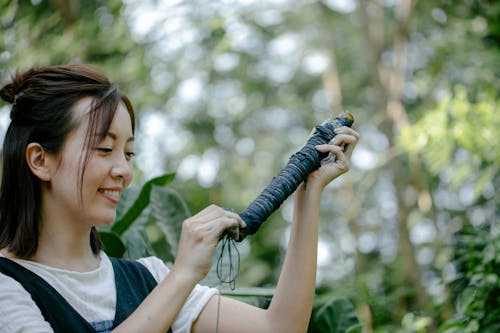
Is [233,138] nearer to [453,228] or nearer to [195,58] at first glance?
[195,58]

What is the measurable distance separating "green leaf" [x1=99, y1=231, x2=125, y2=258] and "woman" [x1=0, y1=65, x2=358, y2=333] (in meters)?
0.56

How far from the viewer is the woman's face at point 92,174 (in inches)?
50.5

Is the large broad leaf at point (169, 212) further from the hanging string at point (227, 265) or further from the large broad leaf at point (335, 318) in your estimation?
the large broad leaf at point (335, 318)

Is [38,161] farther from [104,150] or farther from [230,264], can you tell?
[230,264]

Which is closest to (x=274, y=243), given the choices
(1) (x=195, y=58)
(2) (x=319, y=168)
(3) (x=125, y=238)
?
(1) (x=195, y=58)

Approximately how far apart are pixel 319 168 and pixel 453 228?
3.49 meters

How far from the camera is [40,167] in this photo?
1326 mm

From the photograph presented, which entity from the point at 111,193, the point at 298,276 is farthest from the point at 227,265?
the point at 111,193

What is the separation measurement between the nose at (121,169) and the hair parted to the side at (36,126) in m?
0.06

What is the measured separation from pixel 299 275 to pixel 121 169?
1.53ft

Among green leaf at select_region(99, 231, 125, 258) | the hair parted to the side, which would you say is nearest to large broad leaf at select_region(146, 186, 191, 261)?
green leaf at select_region(99, 231, 125, 258)

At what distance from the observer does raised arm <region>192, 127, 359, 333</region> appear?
1381 mm

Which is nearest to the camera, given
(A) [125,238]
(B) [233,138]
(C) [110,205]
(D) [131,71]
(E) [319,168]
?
(C) [110,205]

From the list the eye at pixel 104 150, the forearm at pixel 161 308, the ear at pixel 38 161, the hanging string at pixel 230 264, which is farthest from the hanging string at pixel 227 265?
the ear at pixel 38 161
